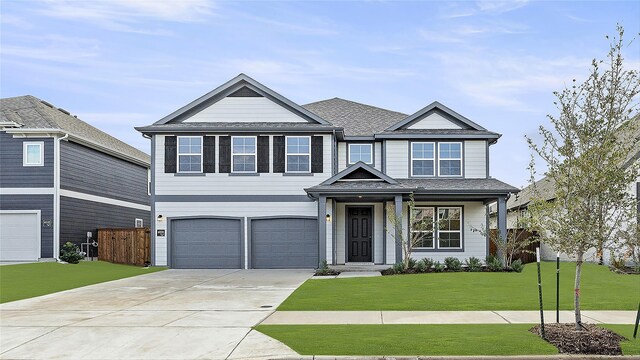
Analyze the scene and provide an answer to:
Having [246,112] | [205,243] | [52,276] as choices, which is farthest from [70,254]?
[246,112]

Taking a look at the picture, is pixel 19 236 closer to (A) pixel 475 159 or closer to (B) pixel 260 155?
(B) pixel 260 155

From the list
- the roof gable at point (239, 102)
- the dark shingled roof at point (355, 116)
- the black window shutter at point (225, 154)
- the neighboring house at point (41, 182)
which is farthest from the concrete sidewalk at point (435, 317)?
the neighboring house at point (41, 182)

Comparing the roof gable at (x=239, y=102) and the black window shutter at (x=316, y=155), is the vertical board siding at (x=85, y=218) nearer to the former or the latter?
the roof gable at (x=239, y=102)

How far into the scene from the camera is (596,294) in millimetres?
15305

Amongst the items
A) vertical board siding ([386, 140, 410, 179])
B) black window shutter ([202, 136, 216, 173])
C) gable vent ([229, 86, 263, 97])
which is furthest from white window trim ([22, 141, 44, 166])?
vertical board siding ([386, 140, 410, 179])

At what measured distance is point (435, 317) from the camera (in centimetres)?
1182

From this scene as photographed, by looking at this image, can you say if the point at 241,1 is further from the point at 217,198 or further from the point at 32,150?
the point at 32,150

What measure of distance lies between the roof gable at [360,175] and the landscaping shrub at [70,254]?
1155cm

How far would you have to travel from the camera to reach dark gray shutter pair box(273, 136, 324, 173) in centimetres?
2534

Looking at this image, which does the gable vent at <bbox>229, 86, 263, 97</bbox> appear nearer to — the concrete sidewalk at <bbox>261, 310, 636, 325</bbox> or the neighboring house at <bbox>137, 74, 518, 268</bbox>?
the neighboring house at <bbox>137, 74, 518, 268</bbox>

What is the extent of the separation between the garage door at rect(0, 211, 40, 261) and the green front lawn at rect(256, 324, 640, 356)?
1969 centimetres

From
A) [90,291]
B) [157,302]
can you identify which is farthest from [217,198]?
[157,302]

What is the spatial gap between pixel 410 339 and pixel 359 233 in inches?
665

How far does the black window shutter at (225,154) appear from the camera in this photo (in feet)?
83.5
